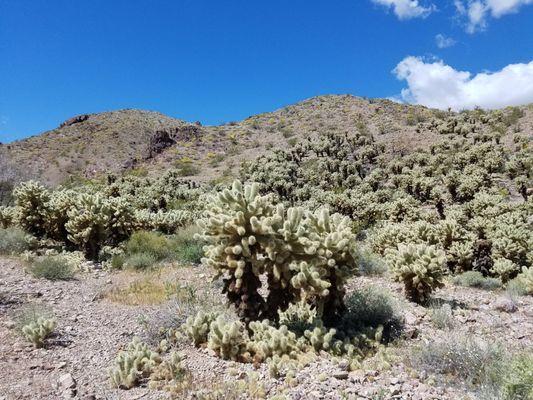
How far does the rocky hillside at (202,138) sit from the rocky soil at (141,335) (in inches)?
836

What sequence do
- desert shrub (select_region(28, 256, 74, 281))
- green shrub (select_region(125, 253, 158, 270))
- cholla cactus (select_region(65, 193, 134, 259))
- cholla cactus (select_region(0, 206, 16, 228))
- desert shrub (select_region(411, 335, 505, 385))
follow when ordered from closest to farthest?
desert shrub (select_region(411, 335, 505, 385)), desert shrub (select_region(28, 256, 74, 281)), green shrub (select_region(125, 253, 158, 270)), cholla cactus (select_region(65, 193, 134, 259)), cholla cactus (select_region(0, 206, 16, 228))

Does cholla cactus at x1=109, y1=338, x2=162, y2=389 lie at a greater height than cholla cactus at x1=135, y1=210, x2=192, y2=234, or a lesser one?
lesser

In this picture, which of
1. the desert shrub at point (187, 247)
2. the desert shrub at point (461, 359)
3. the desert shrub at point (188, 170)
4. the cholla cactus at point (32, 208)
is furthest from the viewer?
the desert shrub at point (188, 170)

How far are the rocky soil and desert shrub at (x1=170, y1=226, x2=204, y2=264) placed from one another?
1.69 metres

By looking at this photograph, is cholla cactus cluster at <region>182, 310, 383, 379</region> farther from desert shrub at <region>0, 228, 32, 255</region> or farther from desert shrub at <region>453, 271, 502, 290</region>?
desert shrub at <region>0, 228, 32, 255</region>

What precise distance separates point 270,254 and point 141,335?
222 cm

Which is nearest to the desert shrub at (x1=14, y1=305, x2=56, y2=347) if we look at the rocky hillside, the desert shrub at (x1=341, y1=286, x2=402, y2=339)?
the desert shrub at (x1=341, y1=286, x2=402, y2=339)

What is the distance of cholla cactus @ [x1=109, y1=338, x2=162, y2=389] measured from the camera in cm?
441

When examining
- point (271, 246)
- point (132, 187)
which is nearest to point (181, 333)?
point (271, 246)

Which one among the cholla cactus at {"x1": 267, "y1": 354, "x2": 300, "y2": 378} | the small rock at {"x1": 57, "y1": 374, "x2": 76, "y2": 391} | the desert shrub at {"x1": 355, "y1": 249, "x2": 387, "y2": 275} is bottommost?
the small rock at {"x1": 57, "y1": 374, "x2": 76, "y2": 391}

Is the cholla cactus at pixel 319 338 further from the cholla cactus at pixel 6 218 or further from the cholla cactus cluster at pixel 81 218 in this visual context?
the cholla cactus at pixel 6 218

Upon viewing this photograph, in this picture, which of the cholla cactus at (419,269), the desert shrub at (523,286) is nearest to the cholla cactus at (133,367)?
the cholla cactus at (419,269)

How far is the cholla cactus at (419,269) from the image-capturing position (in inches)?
264

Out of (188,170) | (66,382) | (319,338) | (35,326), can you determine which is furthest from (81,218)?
(188,170)
